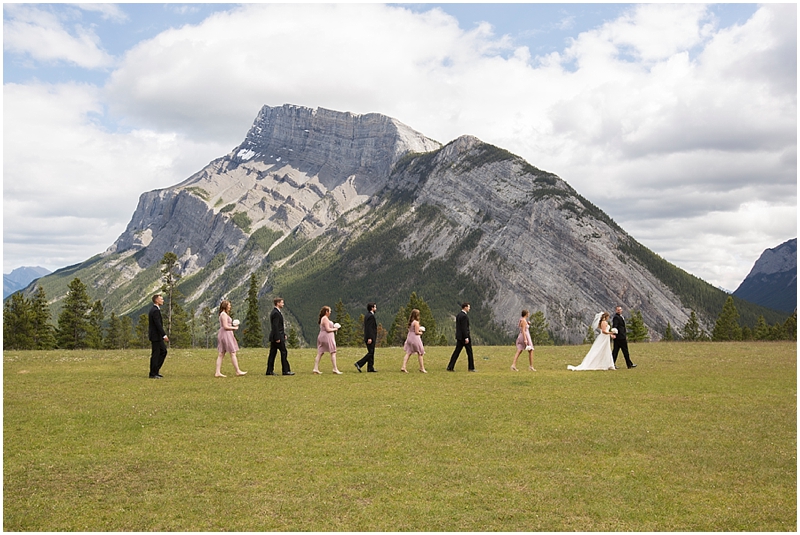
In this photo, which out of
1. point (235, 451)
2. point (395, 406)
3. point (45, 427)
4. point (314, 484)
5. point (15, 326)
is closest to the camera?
point (314, 484)

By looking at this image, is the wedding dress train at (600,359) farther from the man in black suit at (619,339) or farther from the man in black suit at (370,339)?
the man in black suit at (370,339)

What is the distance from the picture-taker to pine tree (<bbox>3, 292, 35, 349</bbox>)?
7269cm

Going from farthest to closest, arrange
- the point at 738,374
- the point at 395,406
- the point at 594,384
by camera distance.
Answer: the point at 738,374 < the point at 594,384 < the point at 395,406

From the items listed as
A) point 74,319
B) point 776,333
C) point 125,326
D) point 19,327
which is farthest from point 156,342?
point 776,333

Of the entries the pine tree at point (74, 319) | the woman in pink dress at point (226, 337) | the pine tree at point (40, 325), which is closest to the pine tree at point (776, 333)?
the woman in pink dress at point (226, 337)

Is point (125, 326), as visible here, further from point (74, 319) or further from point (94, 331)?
point (74, 319)

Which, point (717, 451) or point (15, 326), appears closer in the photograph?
point (717, 451)

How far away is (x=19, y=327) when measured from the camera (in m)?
73.4

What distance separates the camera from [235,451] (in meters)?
11.9

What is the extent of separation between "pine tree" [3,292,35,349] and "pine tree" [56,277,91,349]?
14.2 ft

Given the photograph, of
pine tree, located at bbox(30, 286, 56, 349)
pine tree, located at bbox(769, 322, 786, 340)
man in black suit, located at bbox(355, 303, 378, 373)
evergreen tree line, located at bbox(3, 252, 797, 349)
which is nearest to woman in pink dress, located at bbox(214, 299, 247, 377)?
man in black suit, located at bbox(355, 303, 378, 373)

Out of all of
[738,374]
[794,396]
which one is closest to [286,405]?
[794,396]

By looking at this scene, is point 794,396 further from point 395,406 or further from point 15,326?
point 15,326

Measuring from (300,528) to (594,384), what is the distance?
15.7 meters
